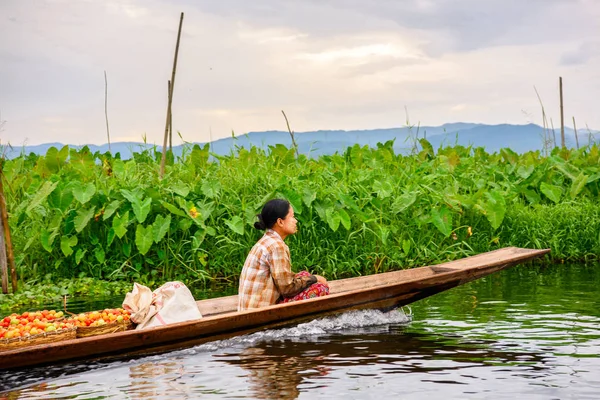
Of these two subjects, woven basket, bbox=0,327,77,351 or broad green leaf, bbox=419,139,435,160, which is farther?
broad green leaf, bbox=419,139,435,160

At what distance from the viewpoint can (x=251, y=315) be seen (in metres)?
6.19

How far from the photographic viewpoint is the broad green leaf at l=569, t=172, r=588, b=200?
1180 cm

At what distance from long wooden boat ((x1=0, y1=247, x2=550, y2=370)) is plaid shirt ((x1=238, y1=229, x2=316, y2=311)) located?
0.77ft

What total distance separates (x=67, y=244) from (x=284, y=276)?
3922mm

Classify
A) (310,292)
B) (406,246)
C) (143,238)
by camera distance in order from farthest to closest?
(406,246) → (143,238) → (310,292)

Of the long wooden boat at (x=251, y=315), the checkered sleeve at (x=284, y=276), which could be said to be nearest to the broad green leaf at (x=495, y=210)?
the long wooden boat at (x=251, y=315)

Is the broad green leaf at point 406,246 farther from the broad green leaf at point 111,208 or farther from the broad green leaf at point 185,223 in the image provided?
the broad green leaf at point 111,208

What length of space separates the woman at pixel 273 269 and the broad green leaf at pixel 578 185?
248 inches

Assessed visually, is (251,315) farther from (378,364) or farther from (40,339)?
(40,339)

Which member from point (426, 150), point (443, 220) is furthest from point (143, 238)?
point (426, 150)

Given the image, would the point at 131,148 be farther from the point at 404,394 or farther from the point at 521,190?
the point at 404,394

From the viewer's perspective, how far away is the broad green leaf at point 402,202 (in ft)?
32.9

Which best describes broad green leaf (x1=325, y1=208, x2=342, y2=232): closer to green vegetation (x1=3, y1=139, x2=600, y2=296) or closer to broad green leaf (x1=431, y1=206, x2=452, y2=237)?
green vegetation (x1=3, y1=139, x2=600, y2=296)

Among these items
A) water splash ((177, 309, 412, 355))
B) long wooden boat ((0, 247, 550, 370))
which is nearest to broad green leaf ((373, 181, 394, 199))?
long wooden boat ((0, 247, 550, 370))
